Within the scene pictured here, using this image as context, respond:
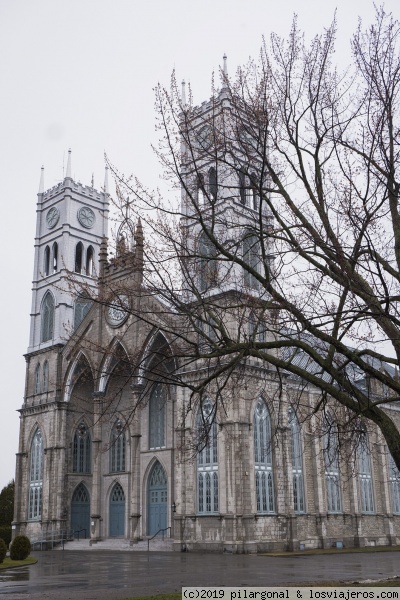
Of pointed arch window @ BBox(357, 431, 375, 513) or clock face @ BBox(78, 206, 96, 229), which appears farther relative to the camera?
clock face @ BBox(78, 206, 96, 229)

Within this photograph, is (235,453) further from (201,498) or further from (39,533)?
(39,533)

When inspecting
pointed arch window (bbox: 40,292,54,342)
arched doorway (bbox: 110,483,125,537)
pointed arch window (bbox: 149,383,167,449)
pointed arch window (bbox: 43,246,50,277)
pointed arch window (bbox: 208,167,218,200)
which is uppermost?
pointed arch window (bbox: 43,246,50,277)

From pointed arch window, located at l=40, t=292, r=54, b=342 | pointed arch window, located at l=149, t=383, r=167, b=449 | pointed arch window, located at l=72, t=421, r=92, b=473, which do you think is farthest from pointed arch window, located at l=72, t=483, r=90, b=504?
pointed arch window, located at l=40, t=292, r=54, b=342

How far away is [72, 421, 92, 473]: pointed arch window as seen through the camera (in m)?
45.0

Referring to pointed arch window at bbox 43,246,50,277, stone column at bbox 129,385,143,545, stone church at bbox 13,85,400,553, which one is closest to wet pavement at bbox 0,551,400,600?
stone church at bbox 13,85,400,553

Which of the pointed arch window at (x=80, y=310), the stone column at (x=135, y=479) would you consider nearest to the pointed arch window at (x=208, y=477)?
the stone column at (x=135, y=479)

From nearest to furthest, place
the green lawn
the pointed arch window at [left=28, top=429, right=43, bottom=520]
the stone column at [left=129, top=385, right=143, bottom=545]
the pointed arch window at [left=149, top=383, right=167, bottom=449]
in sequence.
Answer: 1. the green lawn
2. the stone column at [left=129, top=385, right=143, bottom=545]
3. the pointed arch window at [left=149, top=383, right=167, bottom=449]
4. the pointed arch window at [left=28, top=429, right=43, bottom=520]

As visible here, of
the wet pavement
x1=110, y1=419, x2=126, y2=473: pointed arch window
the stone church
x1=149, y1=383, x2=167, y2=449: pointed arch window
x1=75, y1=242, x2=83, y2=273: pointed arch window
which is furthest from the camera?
x1=75, y1=242, x2=83, y2=273: pointed arch window

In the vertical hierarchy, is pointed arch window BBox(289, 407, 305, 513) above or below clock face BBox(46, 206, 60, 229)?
below

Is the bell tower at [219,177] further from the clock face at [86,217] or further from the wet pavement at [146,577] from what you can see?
the clock face at [86,217]

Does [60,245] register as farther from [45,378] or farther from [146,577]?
[146,577]

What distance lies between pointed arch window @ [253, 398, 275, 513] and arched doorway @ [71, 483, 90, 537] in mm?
16005

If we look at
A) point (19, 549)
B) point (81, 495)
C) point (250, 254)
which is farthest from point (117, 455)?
point (250, 254)

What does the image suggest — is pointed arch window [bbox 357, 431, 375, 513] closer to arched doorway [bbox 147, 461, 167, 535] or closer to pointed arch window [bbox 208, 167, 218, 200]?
arched doorway [bbox 147, 461, 167, 535]
